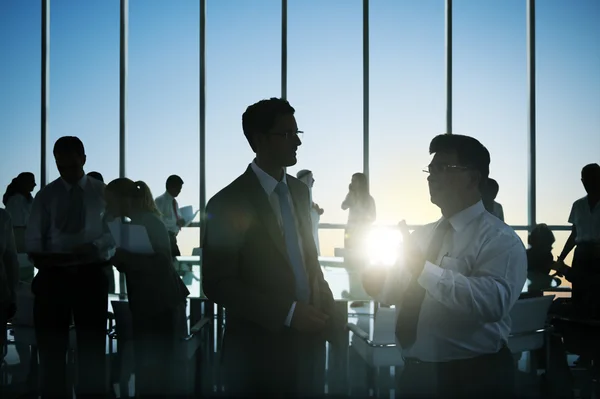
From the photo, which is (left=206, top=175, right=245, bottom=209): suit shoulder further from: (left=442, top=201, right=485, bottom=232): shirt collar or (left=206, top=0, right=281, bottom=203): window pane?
(left=206, top=0, right=281, bottom=203): window pane

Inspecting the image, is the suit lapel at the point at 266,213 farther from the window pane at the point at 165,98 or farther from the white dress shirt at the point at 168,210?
Result: the white dress shirt at the point at 168,210

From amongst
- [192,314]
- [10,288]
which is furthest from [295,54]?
[10,288]

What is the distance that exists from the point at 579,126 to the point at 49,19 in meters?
6.70

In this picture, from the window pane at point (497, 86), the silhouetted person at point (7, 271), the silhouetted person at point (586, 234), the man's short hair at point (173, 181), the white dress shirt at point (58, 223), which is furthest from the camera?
the man's short hair at point (173, 181)

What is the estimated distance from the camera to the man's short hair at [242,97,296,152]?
70.6 inches

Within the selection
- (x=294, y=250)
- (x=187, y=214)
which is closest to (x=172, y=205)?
(x=187, y=214)

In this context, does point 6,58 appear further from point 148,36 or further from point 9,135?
point 148,36

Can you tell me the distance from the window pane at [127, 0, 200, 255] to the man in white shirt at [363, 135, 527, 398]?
204 inches

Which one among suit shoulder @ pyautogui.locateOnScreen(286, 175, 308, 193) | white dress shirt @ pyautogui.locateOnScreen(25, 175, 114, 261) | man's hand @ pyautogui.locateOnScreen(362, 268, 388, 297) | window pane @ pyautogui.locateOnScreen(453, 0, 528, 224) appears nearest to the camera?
man's hand @ pyautogui.locateOnScreen(362, 268, 388, 297)

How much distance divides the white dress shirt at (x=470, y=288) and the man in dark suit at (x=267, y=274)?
31 cm

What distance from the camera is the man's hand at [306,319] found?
161 cm

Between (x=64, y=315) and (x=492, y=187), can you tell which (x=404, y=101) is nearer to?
(x=492, y=187)

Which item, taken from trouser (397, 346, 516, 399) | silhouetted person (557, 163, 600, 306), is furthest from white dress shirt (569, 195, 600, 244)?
trouser (397, 346, 516, 399)

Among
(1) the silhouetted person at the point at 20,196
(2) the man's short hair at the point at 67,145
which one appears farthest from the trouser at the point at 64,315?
(1) the silhouetted person at the point at 20,196
